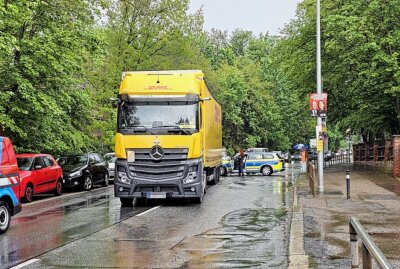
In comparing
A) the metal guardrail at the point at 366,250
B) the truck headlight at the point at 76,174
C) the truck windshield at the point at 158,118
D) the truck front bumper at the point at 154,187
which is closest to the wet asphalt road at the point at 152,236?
the truck front bumper at the point at 154,187

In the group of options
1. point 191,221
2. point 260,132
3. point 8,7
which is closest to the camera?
point 191,221

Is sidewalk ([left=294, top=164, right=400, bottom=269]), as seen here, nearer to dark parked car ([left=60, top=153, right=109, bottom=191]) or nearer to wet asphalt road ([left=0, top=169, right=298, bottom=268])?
wet asphalt road ([left=0, top=169, right=298, bottom=268])

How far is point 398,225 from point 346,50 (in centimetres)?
1902

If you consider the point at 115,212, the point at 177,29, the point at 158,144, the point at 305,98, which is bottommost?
the point at 115,212

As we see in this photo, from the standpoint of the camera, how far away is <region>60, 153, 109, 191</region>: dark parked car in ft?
76.9

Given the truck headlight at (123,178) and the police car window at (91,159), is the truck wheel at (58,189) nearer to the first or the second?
the police car window at (91,159)

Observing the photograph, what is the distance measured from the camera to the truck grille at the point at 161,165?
603 inches

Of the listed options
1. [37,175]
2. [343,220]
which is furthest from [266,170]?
[343,220]

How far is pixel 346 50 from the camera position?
28.8 metres

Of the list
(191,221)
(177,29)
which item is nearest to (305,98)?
(177,29)

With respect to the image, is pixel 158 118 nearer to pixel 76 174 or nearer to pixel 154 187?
pixel 154 187

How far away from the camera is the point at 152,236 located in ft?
34.2

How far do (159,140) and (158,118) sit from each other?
720 millimetres

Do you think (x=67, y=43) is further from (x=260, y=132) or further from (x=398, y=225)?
(x=260, y=132)
